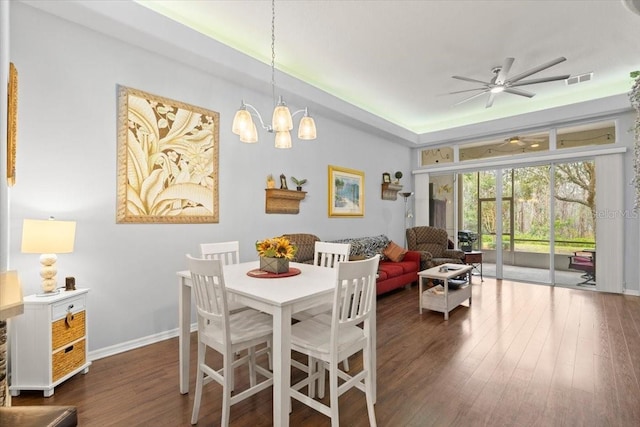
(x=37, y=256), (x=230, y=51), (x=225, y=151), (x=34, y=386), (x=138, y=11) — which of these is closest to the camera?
(x=34, y=386)

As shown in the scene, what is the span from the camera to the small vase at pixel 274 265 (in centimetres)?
234

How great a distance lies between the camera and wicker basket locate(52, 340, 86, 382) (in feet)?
7.28

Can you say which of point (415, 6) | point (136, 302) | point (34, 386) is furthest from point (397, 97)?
point (34, 386)

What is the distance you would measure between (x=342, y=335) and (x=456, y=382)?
3.80 ft

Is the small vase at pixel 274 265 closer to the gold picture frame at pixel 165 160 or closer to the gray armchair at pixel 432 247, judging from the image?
the gold picture frame at pixel 165 160

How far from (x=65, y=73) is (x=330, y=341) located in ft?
9.95

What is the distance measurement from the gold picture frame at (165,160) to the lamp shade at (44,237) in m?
0.63

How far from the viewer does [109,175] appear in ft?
9.32

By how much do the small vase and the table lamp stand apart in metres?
1.44

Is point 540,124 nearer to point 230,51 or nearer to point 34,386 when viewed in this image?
point 230,51

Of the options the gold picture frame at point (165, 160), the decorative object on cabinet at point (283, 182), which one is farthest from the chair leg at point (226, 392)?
the decorative object on cabinet at point (283, 182)

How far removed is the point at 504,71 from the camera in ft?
11.4

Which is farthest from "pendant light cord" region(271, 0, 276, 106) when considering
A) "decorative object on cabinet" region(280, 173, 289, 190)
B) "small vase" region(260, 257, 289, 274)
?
"small vase" region(260, 257, 289, 274)

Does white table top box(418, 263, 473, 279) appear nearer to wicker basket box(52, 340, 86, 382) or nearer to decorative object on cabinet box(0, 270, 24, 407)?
wicker basket box(52, 340, 86, 382)
